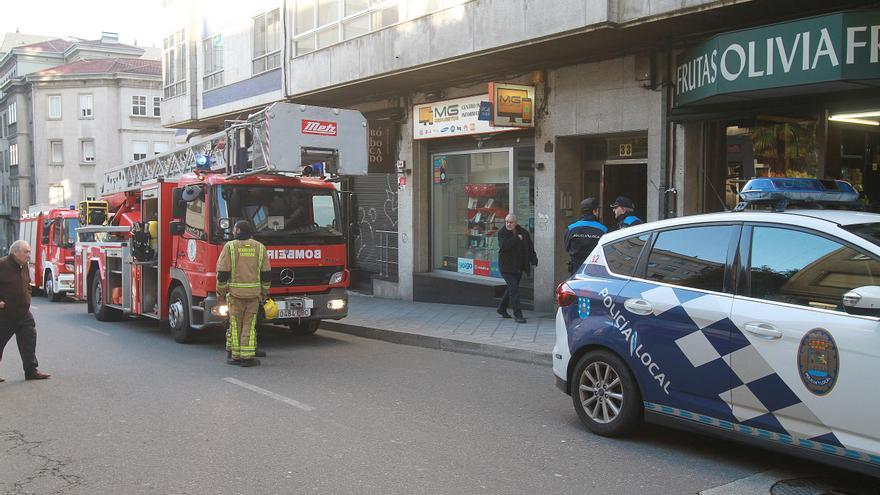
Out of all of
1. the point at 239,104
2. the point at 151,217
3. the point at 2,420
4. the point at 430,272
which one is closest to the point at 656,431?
the point at 2,420

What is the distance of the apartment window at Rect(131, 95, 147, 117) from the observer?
5238cm

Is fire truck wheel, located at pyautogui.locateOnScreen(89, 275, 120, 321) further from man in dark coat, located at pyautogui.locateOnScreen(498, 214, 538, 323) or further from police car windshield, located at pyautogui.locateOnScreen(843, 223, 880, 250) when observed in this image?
police car windshield, located at pyautogui.locateOnScreen(843, 223, 880, 250)

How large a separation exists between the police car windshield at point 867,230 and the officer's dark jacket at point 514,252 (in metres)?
7.51

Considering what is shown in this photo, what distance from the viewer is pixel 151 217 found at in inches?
496

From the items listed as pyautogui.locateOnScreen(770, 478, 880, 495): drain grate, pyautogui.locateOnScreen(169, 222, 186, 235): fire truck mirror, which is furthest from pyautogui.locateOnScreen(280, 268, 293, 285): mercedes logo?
pyautogui.locateOnScreen(770, 478, 880, 495): drain grate

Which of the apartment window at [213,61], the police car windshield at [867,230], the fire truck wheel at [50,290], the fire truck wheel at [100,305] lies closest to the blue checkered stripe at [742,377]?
the police car windshield at [867,230]

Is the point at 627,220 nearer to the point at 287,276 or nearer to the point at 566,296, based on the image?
the point at 566,296

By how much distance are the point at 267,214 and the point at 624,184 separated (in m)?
5.96

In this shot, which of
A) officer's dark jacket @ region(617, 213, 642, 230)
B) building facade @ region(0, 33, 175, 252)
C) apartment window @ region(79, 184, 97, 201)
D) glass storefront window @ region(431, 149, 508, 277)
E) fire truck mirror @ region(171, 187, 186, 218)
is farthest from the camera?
apartment window @ region(79, 184, 97, 201)

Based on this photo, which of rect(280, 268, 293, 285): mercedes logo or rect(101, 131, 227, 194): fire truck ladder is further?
rect(101, 131, 227, 194): fire truck ladder

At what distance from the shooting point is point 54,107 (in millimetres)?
52562

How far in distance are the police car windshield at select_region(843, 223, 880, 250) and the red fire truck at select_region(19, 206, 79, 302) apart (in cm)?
1912

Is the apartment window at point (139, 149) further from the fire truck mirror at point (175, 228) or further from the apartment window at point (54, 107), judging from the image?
the fire truck mirror at point (175, 228)

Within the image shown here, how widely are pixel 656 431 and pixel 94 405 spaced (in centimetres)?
523
